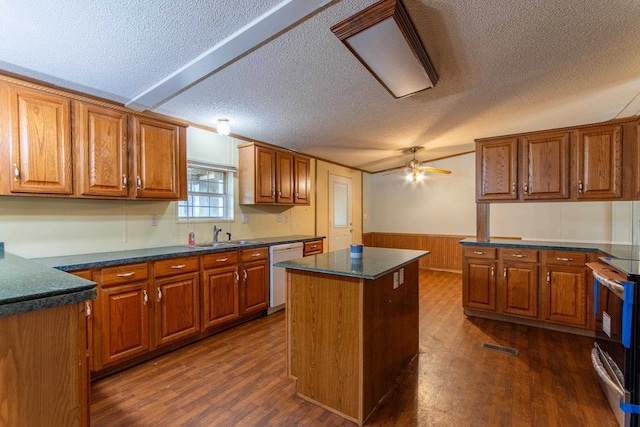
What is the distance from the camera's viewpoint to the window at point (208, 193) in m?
3.43

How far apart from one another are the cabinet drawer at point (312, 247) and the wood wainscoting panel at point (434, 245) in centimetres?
269

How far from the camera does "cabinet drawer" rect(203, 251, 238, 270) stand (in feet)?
9.53

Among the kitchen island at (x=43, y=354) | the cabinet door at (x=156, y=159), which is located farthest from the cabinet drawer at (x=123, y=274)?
the kitchen island at (x=43, y=354)

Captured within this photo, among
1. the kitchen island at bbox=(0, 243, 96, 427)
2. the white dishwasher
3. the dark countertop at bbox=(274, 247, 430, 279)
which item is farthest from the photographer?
the white dishwasher

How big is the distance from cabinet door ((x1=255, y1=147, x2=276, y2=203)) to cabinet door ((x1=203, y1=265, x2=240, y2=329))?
1.06 m

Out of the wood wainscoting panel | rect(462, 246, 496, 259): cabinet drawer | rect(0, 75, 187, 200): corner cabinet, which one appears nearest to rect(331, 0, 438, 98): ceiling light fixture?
rect(0, 75, 187, 200): corner cabinet

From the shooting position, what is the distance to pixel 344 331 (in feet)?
6.01

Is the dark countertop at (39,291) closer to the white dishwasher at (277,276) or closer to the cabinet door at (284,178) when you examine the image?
the white dishwasher at (277,276)

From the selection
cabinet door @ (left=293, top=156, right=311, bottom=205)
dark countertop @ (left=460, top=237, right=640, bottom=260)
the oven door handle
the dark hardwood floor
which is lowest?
the dark hardwood floor

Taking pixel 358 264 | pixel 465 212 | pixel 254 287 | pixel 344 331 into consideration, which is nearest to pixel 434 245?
pixel 465 212

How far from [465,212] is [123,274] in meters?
5.84

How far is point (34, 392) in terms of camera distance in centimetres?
94

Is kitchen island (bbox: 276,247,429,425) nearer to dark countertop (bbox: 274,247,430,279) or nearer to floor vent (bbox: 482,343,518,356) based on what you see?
dark countertop (bbox: 274,247,430,279)

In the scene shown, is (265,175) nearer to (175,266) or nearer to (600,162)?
(175,266)
